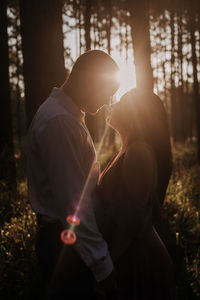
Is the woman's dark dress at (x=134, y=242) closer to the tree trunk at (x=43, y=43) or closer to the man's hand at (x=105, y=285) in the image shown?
the man's hand at (x=105, y=285)

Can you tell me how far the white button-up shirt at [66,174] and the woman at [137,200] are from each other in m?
0.23

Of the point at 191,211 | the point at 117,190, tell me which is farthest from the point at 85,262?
the point at 191,211

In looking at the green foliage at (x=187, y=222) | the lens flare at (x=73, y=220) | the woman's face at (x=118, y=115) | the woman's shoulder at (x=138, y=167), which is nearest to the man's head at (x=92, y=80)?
the woman's face at (x=118, y=115)

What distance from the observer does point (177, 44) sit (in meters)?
23.2

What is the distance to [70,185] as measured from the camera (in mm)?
2064

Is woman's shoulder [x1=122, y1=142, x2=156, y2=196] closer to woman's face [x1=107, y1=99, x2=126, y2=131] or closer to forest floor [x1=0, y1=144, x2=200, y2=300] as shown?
woman's face [x1=107, y1=99, x2=126, y2=131]

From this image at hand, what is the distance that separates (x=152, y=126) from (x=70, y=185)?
861 mm

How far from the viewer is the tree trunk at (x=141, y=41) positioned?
8.15 m

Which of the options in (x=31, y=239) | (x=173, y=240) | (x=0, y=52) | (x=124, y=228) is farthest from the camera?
(x=0, y=52)

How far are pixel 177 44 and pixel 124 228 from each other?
23098mm

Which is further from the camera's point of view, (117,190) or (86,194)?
(117,190)

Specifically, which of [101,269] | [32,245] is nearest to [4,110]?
[32,245]

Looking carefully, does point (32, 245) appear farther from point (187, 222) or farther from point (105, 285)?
point (187, 222)

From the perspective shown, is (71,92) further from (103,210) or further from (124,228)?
(124,228)
